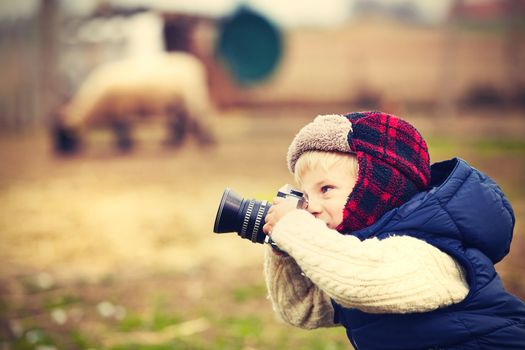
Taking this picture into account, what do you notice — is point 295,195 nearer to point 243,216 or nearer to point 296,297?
point 243,216

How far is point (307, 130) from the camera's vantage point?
1988mm

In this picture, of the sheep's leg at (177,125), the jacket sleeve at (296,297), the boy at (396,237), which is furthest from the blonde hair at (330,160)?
the sheep's leg at (177,125)

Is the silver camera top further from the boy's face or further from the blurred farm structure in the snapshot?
the blurred farm structure

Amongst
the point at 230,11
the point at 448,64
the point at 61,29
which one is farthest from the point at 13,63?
the point at 448,64

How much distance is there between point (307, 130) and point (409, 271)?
1.85 feet

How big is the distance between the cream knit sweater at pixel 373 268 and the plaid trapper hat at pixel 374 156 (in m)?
0.13

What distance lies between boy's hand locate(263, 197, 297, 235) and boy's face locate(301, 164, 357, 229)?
0.07 m

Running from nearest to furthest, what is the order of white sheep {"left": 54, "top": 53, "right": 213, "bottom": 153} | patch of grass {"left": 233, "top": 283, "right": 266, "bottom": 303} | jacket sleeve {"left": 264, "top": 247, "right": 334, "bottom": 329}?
jacket sleeve {"left": 264, "top": 247, "right": 334, "bottom": 329} → patch of grass {"left": 233, "top": 283, "right": 266, "bottom": 303} → white sheep {"left": 54, "top": 53, "right": 213, "bottom": 153}

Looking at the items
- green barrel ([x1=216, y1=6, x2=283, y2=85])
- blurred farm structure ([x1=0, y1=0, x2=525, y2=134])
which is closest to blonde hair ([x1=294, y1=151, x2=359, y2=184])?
blurred farm structure ([x1=0, y1=0, x2=525, y2=134])

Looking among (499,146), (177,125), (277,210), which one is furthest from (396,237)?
(177,125)

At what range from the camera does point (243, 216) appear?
2.02 metres

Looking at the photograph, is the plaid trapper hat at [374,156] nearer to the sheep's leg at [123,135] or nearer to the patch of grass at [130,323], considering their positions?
A: the patch of grass at [130,323]

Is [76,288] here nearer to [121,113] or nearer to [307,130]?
[307,130]

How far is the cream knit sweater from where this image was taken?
68.8 inches
